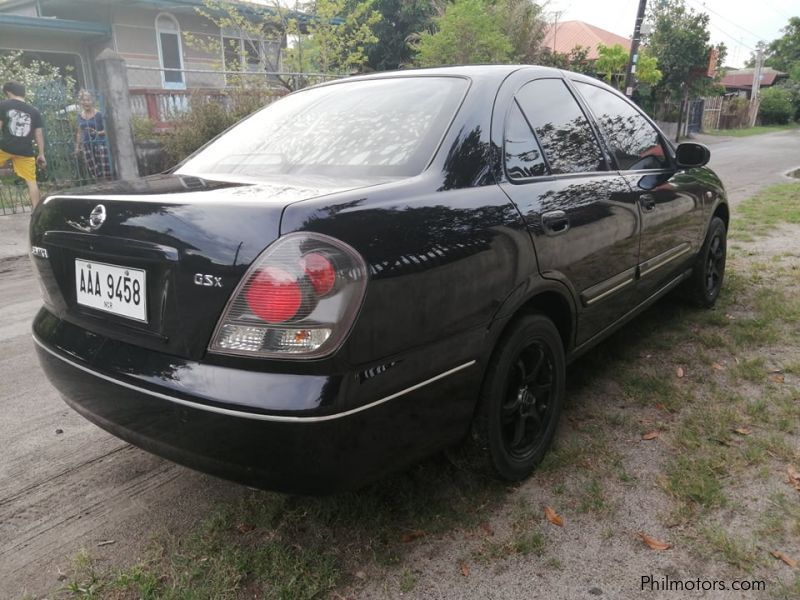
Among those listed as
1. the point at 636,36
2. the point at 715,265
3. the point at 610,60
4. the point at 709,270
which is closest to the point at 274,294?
the point at 709,270

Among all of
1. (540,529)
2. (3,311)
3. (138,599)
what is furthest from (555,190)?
(3,311)

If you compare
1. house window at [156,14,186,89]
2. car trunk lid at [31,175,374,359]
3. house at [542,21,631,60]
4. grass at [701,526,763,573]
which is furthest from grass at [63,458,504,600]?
house at [542,21,631,60]

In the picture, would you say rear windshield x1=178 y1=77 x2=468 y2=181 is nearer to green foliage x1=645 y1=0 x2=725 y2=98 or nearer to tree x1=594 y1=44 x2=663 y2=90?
tree x1=594 y1=44 x2=663 y2=90

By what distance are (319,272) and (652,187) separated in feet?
8.02

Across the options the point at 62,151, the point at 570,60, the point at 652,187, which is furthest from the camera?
the point at 570,60

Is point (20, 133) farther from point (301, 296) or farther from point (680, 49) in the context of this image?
point (680, 49)

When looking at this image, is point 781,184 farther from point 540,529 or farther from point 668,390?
point 540,529

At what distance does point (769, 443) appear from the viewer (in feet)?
9.04

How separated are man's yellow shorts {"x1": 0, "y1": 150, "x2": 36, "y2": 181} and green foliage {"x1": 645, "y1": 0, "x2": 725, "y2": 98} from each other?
1024 inches

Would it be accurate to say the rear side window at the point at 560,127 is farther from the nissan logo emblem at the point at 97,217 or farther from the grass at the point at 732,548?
the nissan logo emblem at the point at 97,217

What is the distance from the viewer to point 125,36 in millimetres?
17688

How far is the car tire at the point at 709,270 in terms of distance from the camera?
4395 mm

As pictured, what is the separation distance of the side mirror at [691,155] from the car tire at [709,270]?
2.32 feet

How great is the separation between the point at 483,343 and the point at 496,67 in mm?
1281
